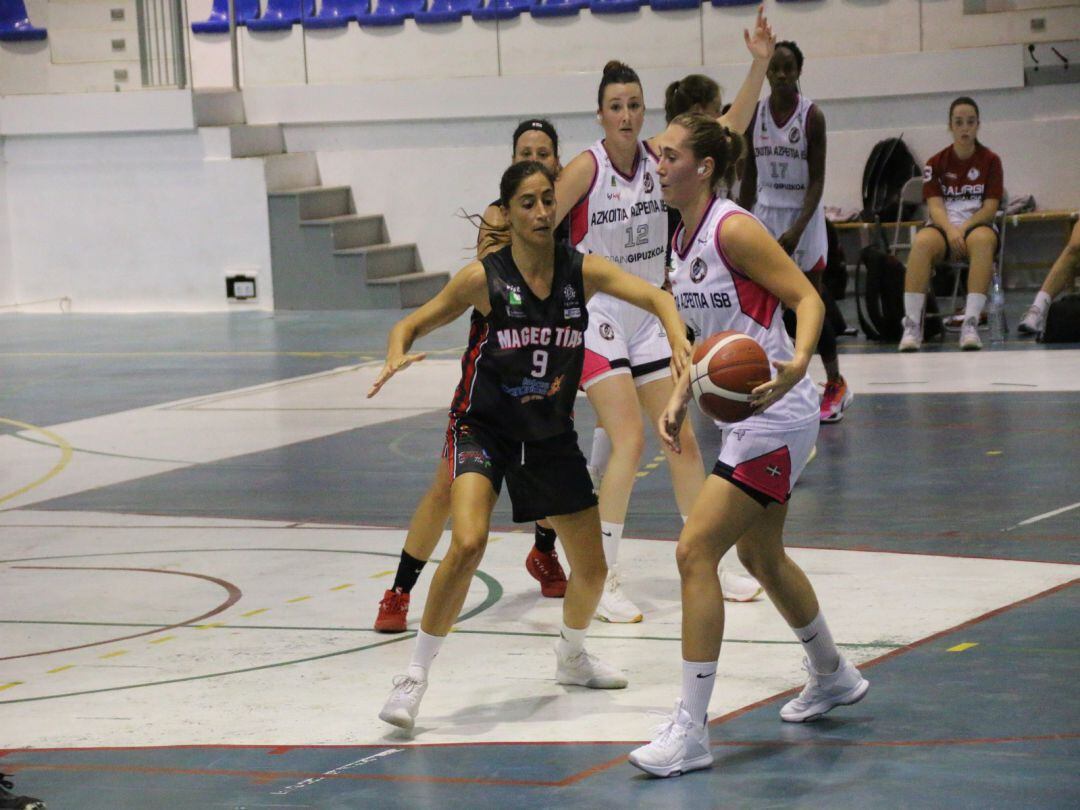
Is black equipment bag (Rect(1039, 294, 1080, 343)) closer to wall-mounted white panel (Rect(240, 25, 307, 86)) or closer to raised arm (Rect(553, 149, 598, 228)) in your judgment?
raised arm (Rect(553, 149, 598, 228))

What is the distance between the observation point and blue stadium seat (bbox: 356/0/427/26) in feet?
65.4

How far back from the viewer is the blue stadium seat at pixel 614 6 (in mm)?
18828

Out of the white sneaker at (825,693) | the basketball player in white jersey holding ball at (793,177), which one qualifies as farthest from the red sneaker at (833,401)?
the white sneaker at (825,693)

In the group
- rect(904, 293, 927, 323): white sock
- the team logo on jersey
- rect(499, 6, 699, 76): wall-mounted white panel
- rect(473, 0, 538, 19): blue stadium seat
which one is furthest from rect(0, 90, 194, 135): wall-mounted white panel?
the team logo on jersey

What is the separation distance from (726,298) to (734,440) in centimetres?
43

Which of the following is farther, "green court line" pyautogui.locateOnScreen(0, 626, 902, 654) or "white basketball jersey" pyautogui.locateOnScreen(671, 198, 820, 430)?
"green court line" pyautogui.locateOnScreen(0, 626, 902, 654)

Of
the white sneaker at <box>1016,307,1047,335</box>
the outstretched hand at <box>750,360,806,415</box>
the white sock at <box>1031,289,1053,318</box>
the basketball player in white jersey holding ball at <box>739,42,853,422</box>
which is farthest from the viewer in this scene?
the white sneaker at <box>1016,307,1047,335</box>

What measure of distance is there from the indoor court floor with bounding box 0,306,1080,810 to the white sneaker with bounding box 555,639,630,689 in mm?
52

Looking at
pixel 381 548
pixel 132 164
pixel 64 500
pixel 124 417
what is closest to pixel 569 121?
pixel 132 164

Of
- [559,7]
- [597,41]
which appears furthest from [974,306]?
[559,7]

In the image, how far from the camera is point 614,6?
747 inches

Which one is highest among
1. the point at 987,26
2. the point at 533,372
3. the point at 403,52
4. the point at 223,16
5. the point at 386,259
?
the point at 223,16

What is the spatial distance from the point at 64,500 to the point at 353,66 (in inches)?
465

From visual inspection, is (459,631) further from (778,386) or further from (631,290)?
(778,386)
